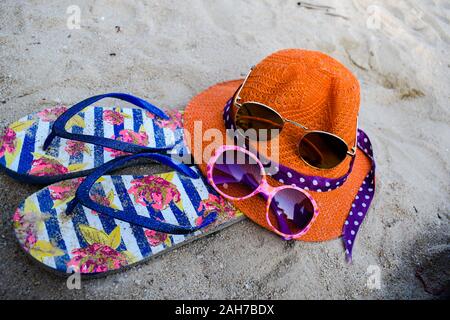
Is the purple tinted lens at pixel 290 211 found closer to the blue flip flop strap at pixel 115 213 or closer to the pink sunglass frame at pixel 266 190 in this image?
the pink sunglass frame at pixel 266 190

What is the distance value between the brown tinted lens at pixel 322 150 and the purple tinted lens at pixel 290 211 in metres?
0.12

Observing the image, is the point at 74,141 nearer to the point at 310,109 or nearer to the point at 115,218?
the point at 115,218

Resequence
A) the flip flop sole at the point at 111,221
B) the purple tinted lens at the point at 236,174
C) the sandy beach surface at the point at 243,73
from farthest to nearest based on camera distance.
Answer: the purple tinted lens at the point at 236,174 → the sandy beach surface at the point at 243,73 → the flip flop sole at the point at 111,221

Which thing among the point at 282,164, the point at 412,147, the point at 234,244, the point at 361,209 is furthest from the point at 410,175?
the point at 234,244

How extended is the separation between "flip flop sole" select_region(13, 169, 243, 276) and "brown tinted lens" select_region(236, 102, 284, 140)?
0.26 m

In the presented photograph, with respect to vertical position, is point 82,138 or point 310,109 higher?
point 310,109

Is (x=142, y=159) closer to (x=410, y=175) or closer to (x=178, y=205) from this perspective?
(x=178, y=205)

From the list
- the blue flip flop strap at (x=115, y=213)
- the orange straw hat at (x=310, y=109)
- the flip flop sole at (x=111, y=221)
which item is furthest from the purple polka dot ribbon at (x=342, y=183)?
the blue flip flop strap at (x=115, y=213)

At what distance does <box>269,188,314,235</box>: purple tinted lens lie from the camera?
4.18 ft

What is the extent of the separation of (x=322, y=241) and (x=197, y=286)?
1.51 feet

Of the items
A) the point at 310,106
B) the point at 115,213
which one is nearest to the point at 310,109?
the point at 310,106

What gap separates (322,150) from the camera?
1.25 metres

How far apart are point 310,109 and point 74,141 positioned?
0.85 m

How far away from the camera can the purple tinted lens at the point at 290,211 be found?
128cm
